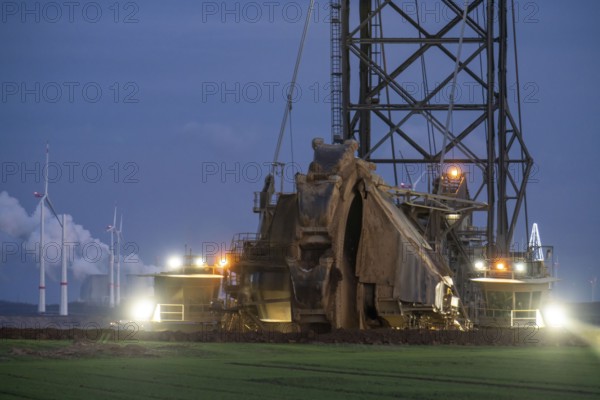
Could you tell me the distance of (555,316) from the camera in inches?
2493

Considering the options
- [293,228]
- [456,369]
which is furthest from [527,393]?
[293,228]

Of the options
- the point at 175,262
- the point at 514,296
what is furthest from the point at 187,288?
the point at 514,296

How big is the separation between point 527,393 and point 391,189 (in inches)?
1136

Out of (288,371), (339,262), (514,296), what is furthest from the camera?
(514,296)

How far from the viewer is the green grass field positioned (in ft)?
84.2

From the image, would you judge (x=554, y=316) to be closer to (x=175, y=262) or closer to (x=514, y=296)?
(x=514, y=296)

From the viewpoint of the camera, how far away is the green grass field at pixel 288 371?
25656 millimetres

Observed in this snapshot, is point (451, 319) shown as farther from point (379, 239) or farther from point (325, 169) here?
point (325, 169)

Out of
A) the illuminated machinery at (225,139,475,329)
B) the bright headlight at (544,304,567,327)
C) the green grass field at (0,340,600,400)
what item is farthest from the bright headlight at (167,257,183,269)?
the green grass field at (0,340,600,400)

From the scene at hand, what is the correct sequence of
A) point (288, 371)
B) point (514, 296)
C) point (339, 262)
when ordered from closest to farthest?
point (288, 371), point (339, 262), point (514, 296)

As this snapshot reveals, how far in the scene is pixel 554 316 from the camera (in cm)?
6316

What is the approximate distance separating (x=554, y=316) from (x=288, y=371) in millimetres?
34762

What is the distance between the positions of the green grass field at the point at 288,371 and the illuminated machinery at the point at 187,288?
21466 mm

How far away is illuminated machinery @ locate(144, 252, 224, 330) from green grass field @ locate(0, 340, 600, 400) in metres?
21.5
